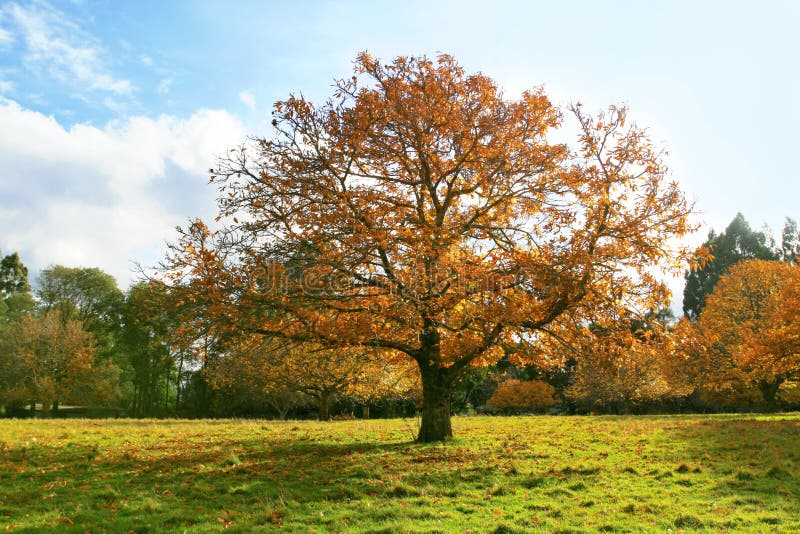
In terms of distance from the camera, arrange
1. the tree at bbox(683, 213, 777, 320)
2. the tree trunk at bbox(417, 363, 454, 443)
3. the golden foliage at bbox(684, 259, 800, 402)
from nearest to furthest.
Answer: the tree trunk at bbox(417, 363, 454, 443) < the golden foliage at bbox(684, 259, 800, 402) < the tree at bbox(683, 213, 777, 320)

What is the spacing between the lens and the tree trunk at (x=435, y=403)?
15.3m

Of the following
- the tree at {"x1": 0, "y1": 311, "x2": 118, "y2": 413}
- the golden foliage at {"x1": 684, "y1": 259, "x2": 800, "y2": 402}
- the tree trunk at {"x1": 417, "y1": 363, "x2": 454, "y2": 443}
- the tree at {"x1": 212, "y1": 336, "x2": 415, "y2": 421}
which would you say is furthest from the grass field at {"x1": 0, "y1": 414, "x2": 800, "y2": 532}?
the tree at {"x1": 0, "y1": 311, "x2": 118, "y2": 413}

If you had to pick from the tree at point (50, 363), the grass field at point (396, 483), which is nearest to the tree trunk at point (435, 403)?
the grass field at point (396, 483)

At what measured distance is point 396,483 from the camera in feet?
31.9

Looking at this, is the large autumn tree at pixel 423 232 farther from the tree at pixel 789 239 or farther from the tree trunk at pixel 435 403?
the tree at pixel 789 239

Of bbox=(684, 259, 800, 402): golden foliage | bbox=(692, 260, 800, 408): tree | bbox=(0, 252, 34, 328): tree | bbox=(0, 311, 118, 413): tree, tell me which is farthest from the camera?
bbox=(0, 252, 34, 328): tree

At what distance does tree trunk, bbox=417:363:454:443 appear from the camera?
603 inches

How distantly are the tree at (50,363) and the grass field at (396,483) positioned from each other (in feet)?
89.7

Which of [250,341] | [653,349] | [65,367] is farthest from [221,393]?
[653,349]

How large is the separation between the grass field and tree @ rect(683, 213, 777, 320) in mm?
51778

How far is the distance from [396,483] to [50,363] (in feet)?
134

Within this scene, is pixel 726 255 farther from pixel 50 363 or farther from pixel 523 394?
pixel 50 363

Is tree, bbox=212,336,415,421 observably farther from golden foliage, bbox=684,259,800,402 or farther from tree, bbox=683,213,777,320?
tree, bbox=683,213,777,320

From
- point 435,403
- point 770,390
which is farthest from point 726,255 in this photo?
point 435,403
